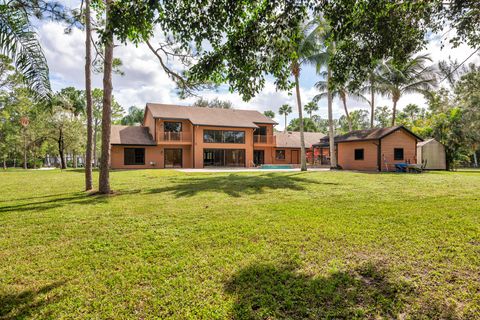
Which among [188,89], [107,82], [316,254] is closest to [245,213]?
[316,254]

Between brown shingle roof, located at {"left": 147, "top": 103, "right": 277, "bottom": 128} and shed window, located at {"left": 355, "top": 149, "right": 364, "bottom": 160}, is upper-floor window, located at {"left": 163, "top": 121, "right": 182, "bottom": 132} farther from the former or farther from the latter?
shed window, located at {"left": 355, "top": 149, "right": 364, "bottom": 160}

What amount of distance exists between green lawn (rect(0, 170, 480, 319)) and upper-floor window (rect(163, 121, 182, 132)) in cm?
2126

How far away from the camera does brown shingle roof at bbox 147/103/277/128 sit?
27297 mm

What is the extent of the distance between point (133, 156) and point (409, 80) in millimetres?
27500

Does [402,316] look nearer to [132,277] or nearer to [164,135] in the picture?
[132,277]

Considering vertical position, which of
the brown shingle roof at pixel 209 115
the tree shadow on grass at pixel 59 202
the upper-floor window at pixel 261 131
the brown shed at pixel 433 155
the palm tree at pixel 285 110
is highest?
the palm tree at pixel 285 110

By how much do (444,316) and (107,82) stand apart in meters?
10.2

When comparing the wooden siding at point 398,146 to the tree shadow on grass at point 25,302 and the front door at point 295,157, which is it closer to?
the front door at point 295,157

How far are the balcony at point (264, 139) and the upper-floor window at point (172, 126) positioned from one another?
8328 mm

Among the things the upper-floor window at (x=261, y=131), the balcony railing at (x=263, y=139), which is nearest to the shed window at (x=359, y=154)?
the balcony railing at (x=263, y=139)

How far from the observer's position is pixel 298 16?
438cm

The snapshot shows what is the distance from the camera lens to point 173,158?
28094mm

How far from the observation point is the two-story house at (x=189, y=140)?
26234mm

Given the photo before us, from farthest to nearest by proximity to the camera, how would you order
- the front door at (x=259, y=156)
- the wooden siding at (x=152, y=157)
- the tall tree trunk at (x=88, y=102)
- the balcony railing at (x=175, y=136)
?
the front door at (x=259, y=156) → the balcony railing at (x=175, y=136) → the wooden siding at (x=152, y=157) → the tall tree trunk at (x=88, y=102)
